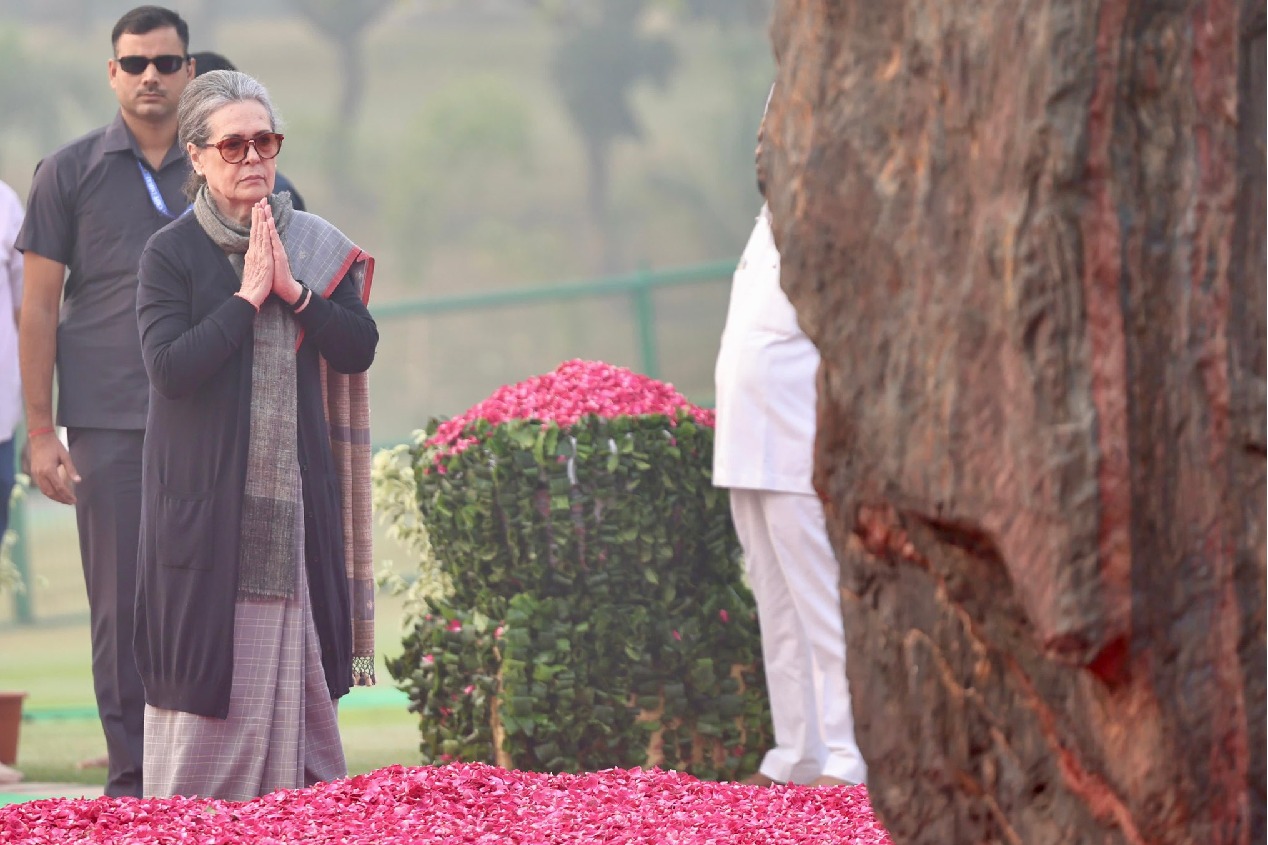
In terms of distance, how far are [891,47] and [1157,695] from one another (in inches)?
34.9

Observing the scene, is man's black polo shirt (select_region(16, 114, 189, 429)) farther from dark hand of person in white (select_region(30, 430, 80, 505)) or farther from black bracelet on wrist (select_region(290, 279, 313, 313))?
black bracelet on wrist (select_region(290, 279, 313, 313))

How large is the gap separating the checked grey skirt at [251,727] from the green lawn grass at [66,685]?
2305 mm

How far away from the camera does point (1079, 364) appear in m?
2.03

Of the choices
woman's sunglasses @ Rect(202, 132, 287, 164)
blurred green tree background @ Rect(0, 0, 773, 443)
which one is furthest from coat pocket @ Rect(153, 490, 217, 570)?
blurred green tree background @ Rect(0, 0, 773, 443)

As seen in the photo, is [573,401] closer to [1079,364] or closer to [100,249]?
[100,249]

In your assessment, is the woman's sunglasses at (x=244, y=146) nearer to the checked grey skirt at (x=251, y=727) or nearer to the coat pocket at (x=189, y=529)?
the coat pocket at (x=189, y=529)

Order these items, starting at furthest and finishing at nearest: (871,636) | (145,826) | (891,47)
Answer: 1. (145,826)
2. (871,636)
3. (891,47)

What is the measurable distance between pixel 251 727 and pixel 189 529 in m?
0.50

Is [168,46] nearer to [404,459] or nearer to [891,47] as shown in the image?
[891,47]

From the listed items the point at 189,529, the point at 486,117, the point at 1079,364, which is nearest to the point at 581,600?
the point at 189,529

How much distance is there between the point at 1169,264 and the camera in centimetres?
206

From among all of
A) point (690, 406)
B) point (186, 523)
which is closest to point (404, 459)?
point (690, 406)

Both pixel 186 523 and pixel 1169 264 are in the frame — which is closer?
pixel 1169 264

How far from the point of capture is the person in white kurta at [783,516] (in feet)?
16.9
